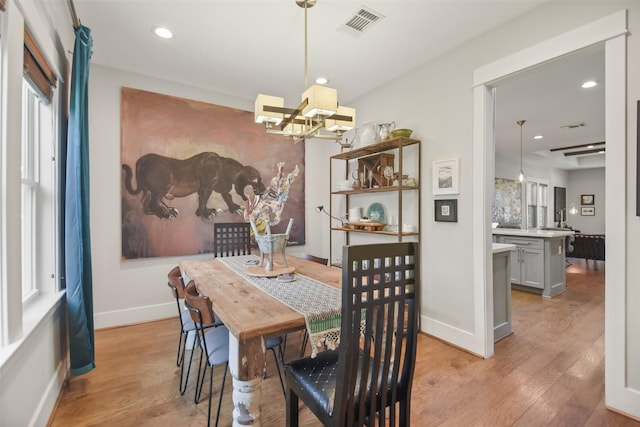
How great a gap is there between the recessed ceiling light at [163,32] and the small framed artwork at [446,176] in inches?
103

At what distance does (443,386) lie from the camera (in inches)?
83.4

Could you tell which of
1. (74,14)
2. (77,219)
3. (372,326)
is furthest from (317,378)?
(74,14)

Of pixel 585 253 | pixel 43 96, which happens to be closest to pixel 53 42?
pixel 43 96

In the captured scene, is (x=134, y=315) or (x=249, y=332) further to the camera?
(x=134, y=315)

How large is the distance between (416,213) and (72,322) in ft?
9.97

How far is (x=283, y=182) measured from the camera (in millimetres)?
2123

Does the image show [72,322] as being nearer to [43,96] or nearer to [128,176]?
[43,96]

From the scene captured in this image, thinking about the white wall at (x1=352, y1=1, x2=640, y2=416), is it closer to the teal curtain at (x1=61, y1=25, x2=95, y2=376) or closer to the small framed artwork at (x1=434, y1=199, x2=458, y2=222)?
the small framed artwork at (x1=434, y1=199, x2=458, y2=222)

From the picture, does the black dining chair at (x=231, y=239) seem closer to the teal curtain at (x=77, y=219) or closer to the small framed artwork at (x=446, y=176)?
the teal curtain at (x=77, y=219)

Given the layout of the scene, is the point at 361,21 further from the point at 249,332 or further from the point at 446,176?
the point at 249,332

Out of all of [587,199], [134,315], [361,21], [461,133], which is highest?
[361,21]

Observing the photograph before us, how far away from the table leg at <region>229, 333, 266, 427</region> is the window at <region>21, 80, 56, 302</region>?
1.54 meters

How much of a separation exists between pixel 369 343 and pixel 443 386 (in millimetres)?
1482

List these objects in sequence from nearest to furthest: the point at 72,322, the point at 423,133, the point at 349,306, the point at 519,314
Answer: the point at 349,306
the point at 72,322
the point at 423,133
the point at 519,314
